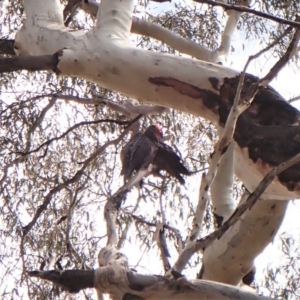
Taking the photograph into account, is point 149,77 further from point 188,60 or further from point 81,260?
point 81,260

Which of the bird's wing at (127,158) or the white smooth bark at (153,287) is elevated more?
the bird's wing at (127,158)

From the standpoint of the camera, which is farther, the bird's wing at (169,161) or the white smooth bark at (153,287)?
the bird's wing at (169,161)

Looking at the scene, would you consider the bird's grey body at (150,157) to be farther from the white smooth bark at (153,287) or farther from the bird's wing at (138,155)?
the white smooth bark at (153,287)

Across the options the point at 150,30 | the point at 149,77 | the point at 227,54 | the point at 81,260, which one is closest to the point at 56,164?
the point at 81,260

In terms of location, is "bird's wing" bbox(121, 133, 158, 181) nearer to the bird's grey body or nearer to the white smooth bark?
the bird's grey body

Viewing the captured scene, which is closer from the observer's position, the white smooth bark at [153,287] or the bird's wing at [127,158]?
the white smooth bark at [153,287]

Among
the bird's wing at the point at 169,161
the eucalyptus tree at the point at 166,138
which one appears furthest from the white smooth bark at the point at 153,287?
the bird's wing at the point at 169,161

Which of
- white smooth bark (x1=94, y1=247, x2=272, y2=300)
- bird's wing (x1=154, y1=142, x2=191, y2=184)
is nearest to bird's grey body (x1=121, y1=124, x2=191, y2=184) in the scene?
bird's wing (x1=154, y1=142, x2=191, y2=184)

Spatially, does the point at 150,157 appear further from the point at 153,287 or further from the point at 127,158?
the point at 153,287

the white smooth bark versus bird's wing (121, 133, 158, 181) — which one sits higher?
bird's wing (121, 133, 158, 181)

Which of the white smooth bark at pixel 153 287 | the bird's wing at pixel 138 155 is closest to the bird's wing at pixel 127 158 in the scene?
the bird's wing at pixel 138 155

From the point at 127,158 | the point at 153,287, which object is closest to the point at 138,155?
the point at 127,158

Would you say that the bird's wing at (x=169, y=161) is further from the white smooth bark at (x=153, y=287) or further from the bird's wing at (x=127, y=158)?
the white smooth bark at (x=153, y=287)

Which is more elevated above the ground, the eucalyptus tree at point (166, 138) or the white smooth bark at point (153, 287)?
the eucalyptus tree at point (166, 138)
